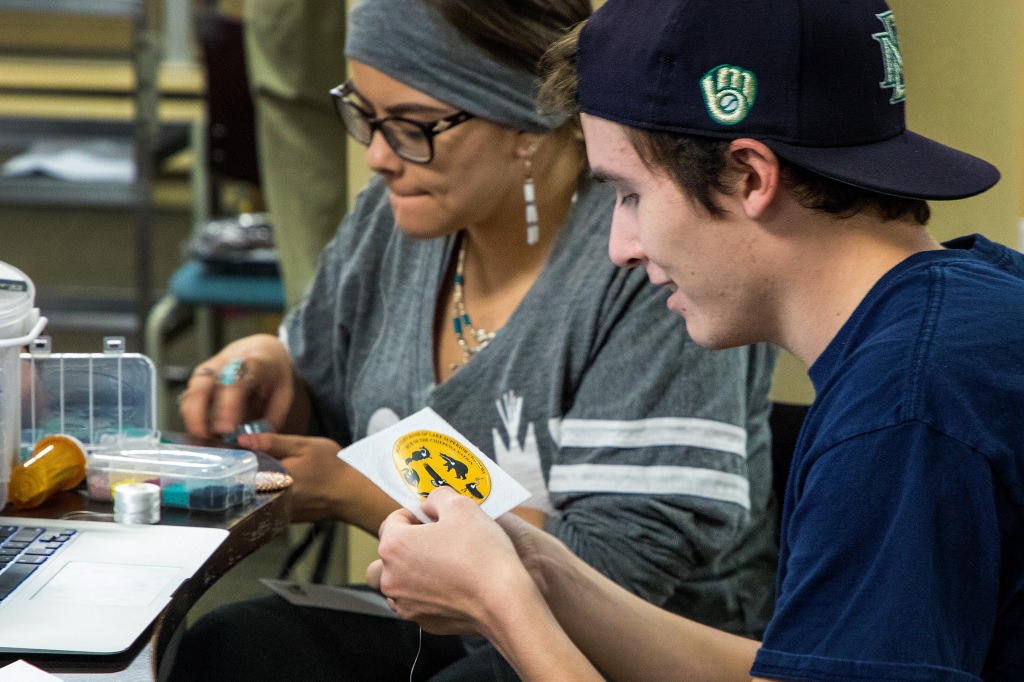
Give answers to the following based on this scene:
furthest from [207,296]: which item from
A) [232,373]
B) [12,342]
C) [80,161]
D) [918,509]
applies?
[918,509]

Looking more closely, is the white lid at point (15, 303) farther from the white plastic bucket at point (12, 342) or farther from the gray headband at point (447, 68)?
the gray headband at point (447, 68)

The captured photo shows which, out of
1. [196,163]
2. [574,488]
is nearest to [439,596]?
[574,488]

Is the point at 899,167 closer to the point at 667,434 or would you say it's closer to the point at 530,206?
the point at 667,434

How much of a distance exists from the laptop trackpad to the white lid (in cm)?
23

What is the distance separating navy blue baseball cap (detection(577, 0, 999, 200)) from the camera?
0.94m

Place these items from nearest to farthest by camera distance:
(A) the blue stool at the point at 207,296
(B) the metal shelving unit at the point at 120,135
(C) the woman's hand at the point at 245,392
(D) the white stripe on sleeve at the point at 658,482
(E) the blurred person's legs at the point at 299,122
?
(D) the white stripe on sleeve at the point at 658,482 → (C) the woman's hand at the point at 245,392 → (E) the blurred person's legs at the point at 299,122 → (A) the blue stool at the point at 207,296 → (B) the metal shelving unit at the point at 120,135

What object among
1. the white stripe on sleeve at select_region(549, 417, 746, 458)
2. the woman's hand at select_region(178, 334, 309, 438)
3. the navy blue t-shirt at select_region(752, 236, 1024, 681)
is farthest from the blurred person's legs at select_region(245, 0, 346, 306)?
the navy blue t-shirt at select_region(752, 236, 1024, 681)

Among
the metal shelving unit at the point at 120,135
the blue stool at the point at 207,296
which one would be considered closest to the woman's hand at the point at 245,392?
the blue stool at the point at 207,296

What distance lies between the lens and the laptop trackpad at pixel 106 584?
1.06m

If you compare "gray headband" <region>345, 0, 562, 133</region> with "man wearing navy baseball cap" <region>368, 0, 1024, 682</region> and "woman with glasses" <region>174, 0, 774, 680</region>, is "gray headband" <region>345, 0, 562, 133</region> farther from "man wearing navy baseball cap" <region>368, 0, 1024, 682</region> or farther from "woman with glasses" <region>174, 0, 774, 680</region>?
"man wearing navy baseball cap" <region>368, 0, 1024, 682</region>

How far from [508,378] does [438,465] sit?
371mm

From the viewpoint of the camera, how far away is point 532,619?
1.08 meters

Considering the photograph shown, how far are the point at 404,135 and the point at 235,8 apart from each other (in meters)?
4.71

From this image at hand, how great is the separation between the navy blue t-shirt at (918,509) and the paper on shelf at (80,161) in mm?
3598
